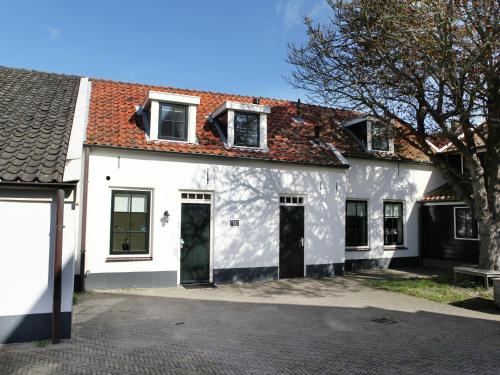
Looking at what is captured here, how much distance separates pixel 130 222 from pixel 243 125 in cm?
470

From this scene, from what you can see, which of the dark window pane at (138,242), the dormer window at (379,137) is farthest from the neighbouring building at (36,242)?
the dormer window at (379,137)

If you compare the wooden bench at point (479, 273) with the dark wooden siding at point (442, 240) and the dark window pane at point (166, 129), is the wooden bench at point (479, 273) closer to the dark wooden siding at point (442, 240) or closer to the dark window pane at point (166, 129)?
the dark wooden siding at point (442, 240)

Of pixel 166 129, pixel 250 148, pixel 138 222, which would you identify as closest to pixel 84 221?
pixel 138 222

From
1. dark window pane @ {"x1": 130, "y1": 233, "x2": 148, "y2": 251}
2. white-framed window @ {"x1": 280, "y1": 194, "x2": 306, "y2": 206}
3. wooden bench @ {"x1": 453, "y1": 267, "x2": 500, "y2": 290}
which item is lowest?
wooden bench @ {"x1": 453, "y1": 267, "x2": 500, "y2": 290}

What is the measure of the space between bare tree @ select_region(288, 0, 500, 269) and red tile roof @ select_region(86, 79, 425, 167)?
2.07 metres

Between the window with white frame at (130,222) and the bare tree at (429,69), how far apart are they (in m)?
6.20

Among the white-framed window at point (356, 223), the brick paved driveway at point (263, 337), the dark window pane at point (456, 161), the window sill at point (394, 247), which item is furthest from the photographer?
the dark window pane at point (456, 161)

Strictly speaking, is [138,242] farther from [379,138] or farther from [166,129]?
[379,138]

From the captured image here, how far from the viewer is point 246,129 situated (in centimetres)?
1312

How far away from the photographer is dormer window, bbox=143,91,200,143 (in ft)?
38.8

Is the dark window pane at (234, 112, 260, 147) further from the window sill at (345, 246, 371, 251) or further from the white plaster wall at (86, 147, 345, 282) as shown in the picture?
the window sill at (345, 246, 371, 251)

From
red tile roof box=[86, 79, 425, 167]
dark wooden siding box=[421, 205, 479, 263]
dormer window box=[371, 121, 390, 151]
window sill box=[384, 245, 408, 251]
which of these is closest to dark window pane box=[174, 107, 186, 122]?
red tile roof box=[86, 79, 425, 167]

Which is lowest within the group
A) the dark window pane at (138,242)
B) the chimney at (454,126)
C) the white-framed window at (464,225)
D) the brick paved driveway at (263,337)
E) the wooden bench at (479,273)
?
the brick paved driveway at (263,337)

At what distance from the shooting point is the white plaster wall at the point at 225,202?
10.8 metres
